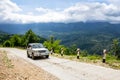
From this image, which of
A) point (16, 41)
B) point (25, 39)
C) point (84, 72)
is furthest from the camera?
point (16, 41)

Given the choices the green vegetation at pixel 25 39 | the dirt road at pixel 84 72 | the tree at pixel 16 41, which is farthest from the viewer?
the tree at pixel 16 41

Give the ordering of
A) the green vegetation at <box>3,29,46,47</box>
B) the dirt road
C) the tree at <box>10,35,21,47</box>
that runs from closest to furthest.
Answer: the dirt road
the green vegetation at <box>3,29,46,47</box>
the tree at <box>10,35,21,47</box>

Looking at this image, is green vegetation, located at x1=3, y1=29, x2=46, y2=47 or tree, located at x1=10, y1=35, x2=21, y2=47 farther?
tree, located at x1=10, y1=35, x2=21, y2=47

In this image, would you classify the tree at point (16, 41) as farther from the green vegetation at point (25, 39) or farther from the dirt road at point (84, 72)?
the dirt road at point (84, 72)

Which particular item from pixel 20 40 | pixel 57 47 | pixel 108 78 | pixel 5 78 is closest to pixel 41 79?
pixel 5 78

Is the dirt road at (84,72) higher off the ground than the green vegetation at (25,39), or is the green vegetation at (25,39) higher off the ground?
the dirt road at (84,72)

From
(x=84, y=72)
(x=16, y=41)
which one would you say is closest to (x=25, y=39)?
(x=16, y=41)

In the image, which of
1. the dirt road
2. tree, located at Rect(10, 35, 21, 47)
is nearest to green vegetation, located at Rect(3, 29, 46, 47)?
tree, located at Rect(10, 35, 21, 47)

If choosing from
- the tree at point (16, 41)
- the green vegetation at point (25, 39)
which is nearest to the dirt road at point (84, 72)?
the green vegetation at point (25, 39)

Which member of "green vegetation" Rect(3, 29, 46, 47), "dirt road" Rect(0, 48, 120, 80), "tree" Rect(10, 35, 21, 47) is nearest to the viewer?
"dirt road" Rect(0, 48, 120, 80)

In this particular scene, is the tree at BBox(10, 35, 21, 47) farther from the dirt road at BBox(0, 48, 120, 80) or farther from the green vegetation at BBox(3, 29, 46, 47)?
the dirt road at BBox(0, 48, 120, 80)

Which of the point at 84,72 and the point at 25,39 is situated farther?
the point at 25,39

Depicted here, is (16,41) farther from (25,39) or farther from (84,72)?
(84,72)

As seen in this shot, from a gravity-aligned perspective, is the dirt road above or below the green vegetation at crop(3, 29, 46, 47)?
above
